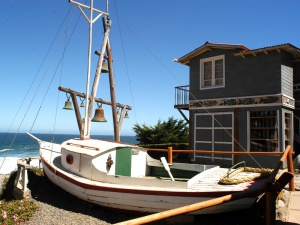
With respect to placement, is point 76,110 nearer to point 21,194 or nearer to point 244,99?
point 21,194

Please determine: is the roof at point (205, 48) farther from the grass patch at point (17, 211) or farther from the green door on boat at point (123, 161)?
the grass patch at point (17, 211)

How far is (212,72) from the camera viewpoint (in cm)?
1494

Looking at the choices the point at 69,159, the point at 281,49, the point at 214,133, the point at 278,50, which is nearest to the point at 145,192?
the point at 69,159

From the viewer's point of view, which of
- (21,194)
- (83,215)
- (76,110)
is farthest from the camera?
(76,110)

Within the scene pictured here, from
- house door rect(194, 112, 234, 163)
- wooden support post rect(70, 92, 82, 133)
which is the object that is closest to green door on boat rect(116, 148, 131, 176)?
wooden support post rect(70, 92, 82, 133)

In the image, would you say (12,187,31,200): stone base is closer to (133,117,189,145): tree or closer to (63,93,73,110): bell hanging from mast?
(63,93,73,110): bell hanging from mast

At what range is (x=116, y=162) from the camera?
859 cm

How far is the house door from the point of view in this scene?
547 inches

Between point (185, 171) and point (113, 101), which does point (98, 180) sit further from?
point (113, 101)

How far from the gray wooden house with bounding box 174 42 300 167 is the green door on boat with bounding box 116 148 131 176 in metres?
5.29

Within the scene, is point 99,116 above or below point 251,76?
below

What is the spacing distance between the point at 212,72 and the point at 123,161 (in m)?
8.57

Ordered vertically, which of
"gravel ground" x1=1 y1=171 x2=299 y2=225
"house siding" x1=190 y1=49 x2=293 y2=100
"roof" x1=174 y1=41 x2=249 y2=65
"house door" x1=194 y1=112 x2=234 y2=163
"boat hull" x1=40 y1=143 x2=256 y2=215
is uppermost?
"roof" x1=174 y1=41 x2=249 y2=65

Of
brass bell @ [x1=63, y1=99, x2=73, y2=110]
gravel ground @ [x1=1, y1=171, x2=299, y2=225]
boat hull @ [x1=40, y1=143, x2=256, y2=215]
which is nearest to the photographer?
boat hull @ [x1=40, y1=143, x2=256, y2=215]
